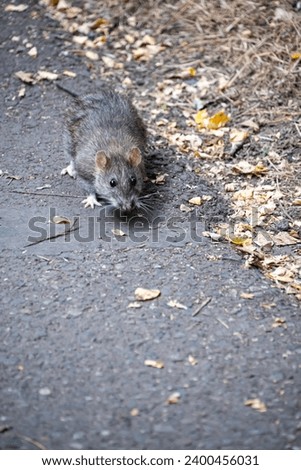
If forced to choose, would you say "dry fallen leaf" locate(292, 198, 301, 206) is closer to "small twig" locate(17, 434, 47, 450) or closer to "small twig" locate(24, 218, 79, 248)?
"small twig" locate(24, 218, 79, 248)

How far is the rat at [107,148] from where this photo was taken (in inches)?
234

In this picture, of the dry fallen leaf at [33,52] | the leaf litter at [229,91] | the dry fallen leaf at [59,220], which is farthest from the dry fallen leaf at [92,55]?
the dry fallen leaf at [59,220]

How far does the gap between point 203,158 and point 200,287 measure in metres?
1.96

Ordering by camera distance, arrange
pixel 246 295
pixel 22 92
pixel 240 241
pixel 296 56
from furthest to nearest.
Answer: pixel 296 56 → pixel 22 92 → pixel 240 241 → pixel 246 295

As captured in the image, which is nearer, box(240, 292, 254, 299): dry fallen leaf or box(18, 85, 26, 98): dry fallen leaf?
box(240, 292, 254, 299): dry fallen leaf

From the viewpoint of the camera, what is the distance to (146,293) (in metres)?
4.88

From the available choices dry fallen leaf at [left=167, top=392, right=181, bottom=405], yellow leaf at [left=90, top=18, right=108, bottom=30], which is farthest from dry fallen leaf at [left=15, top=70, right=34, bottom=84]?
dry fallen leaf at [left=167, top=392, right=181, bottom=405]

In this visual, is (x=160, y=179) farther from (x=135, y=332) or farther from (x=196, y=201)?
(x=135, y=332)

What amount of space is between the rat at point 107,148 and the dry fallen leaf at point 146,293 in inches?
43.2

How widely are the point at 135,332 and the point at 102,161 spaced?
76.3 inches

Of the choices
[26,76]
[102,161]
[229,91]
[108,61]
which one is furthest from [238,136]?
[26,76]

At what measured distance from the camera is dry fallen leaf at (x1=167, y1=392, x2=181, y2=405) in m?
4.04

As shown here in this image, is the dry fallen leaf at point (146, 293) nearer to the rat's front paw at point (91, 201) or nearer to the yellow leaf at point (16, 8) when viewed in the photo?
the rat's front paw at point (91, 201)

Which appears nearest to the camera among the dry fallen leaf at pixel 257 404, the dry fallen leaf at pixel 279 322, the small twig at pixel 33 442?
the small twig at pixel 33 442
